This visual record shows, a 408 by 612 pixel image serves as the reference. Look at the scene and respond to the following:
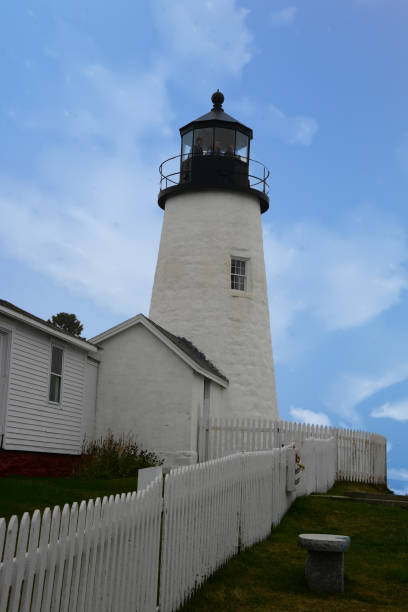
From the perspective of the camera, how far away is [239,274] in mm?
24938

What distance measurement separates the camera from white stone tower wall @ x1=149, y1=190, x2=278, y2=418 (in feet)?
77.5

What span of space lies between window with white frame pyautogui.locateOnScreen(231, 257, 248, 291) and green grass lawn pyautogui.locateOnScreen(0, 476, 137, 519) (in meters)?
9.59

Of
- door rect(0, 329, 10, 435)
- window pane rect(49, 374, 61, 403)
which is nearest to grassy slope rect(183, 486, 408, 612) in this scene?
door rect(0, 329, 10, 435)

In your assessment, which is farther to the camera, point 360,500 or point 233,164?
point 233,164

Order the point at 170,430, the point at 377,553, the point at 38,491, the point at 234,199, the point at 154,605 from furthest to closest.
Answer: the point at 234,199 < the point at 170,430 < the point at 38,491 < the point at 377,553 < the point at 154,605

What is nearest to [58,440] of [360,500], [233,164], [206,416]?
[206,416]

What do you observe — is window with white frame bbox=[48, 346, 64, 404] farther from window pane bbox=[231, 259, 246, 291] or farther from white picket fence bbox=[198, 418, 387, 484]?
window pane bbox=[231, 259, 246, 291]

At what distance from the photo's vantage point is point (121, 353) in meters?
21.5

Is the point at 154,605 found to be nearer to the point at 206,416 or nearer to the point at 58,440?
the point at 58,440

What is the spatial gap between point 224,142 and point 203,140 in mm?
786

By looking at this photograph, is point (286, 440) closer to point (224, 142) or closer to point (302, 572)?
point (302, 572)

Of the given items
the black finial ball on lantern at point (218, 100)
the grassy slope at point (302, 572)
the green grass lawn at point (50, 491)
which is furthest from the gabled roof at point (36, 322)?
the black finial ball on lantern at point (218, 100)

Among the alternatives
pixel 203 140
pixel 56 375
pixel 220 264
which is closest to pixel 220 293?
pixel 220 264

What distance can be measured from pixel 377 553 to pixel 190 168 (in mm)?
17731
